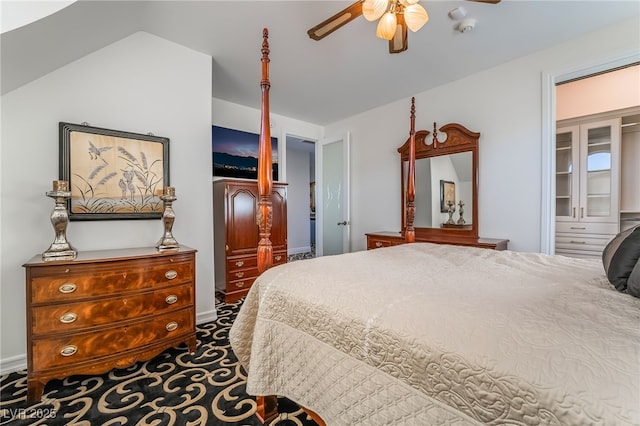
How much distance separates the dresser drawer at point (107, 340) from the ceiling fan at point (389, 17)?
7.95 feet

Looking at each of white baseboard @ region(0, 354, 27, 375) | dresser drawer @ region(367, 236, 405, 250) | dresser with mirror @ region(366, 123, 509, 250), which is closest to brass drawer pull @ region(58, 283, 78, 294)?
white baseboard @ region(0, 354, 27, 375)

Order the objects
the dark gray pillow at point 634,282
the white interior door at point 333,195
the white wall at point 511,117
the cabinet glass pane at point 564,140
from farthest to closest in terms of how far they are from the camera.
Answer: the white interior door at point 333,195 → the cabinet glass pane at point 564,140 → the white wall at point 511,117 → the dark gray pillow at point 634,282

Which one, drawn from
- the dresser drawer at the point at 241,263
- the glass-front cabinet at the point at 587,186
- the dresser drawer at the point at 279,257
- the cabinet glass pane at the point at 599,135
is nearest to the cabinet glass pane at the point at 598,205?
the glass-front cabinet at the point at 587,186

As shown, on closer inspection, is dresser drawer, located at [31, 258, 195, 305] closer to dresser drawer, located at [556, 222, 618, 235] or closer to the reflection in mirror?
the reflection in mirror

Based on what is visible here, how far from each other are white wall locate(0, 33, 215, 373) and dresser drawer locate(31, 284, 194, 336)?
0.56 metres

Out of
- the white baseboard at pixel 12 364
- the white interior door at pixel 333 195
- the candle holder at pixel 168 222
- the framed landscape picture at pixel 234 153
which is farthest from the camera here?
the white interior door at pixel 333 195

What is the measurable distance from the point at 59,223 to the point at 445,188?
3.85 m

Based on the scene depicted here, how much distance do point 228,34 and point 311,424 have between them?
120 inches

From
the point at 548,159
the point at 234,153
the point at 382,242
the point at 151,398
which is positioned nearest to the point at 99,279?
the point at 151,398

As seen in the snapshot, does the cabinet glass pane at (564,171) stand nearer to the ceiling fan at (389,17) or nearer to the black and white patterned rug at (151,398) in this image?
the ceiling fan at (389,17)

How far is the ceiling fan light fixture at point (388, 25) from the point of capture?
1.70 m

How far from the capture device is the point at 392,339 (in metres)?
0.78

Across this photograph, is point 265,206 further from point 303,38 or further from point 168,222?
point 303,38

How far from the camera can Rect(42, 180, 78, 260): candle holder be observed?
1.80m
